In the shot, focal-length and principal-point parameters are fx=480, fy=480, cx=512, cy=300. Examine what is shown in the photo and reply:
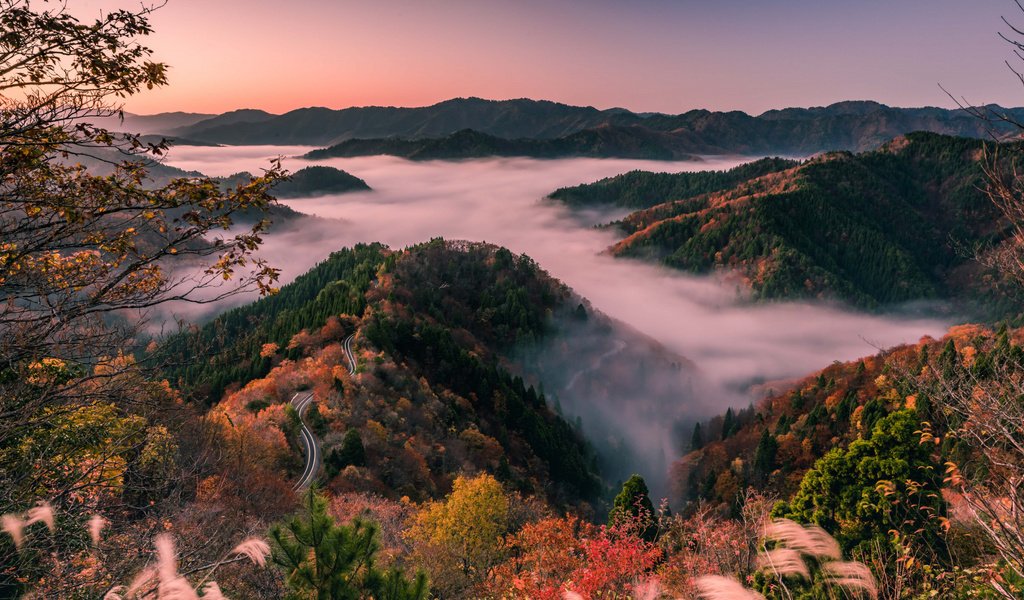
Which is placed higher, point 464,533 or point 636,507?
point 464,533

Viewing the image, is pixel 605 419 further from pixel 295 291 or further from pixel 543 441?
pixel 295 291

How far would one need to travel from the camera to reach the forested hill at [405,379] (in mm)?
49219

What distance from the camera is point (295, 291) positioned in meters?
190

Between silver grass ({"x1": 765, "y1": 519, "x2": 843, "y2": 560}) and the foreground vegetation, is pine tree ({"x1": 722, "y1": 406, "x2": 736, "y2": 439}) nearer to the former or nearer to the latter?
the foreground vegetation

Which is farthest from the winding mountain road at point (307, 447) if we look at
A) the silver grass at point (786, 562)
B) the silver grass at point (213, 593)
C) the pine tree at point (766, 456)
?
the pine tree at point (766, 456)

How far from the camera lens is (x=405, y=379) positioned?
239ft

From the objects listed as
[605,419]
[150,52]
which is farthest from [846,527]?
[605,419]

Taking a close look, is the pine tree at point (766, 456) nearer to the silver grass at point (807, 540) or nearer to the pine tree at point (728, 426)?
the pine tree at point (728, 426)

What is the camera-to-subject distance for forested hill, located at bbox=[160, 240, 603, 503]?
4922 centimetres

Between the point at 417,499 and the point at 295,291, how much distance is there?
16285 cm

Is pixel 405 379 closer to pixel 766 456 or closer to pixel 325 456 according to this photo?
pixel 325 456

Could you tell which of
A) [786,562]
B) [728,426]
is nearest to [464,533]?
[786,562]

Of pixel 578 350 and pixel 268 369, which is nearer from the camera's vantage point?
pixel 268 369

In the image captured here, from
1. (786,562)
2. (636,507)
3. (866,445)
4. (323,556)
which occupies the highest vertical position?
(786,562)
